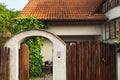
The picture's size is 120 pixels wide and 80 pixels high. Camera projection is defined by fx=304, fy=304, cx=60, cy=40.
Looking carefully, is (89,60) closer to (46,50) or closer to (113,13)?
(113,13)

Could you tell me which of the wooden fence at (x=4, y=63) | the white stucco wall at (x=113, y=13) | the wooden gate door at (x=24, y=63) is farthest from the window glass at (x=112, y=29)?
the wooden fence at (x=4, y=63)

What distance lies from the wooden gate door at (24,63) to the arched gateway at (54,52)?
0.19m

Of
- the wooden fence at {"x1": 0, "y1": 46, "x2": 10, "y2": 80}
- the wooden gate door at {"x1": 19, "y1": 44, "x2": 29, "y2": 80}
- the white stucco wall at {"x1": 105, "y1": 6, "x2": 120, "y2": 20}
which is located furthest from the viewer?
the white stucco wall at {"x1": 105, "y1": 6, "x2": 120, "y2": 20}

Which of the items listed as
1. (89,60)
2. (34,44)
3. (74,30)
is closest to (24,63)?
(89,60)

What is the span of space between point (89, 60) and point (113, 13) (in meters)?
7.32

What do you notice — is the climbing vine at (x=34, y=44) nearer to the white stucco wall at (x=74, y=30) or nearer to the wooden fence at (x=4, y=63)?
the white stucco wall at (x=74, y=30)

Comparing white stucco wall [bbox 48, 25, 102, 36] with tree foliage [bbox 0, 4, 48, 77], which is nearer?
tree foliage [bbox 0, 4, 48, 77]

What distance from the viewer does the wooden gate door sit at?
1440 cm

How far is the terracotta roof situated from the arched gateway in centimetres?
808

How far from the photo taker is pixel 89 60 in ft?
46.1

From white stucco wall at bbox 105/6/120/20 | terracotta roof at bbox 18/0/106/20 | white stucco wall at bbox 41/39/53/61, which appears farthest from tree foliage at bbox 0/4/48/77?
white stucco wall at bbox 105/6/120/20

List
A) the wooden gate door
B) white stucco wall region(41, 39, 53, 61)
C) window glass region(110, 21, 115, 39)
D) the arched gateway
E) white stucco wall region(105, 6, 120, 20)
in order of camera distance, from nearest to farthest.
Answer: the arched gateway, the wooden gate door, white stucco wall region(105, 6, 120, 20), window glass region(110, 21, 115, 39), white stucco wall region(41, 39, 53, 61)

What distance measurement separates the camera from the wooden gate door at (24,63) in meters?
14.4

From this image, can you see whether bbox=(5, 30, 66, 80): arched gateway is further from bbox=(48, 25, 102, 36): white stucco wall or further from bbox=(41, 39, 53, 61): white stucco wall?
bbox=(41, 39, 53, 61): white stucco wall
